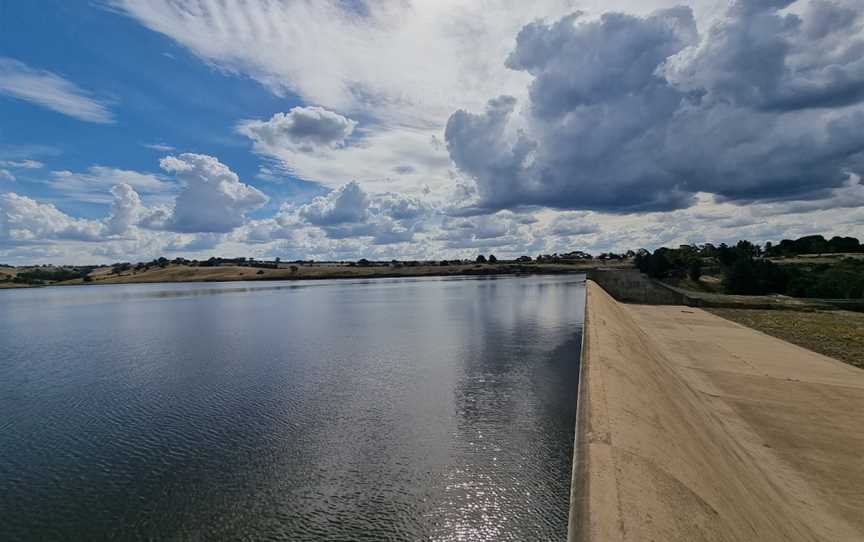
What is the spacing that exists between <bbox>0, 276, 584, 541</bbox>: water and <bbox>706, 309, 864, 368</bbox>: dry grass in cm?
1548

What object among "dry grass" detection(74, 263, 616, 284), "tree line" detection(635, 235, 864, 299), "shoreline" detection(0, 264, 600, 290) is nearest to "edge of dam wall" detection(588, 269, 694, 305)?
"tree line" detection(635, 235, 864, 299)

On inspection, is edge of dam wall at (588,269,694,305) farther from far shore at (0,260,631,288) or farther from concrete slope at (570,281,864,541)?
far shore at (0,260,631,288)

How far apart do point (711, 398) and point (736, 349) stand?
1340cm

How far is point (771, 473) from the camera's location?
12633 mm

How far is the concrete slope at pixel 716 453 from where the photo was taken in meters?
6.51

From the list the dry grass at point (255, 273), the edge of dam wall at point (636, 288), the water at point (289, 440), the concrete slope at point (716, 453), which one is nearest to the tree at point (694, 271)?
the edge of dam wall at point (636, 288)

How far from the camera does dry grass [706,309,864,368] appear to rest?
29547 millimetres

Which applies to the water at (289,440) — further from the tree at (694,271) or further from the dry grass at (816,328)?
the tree at (694,271)

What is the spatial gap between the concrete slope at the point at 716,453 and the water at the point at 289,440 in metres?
2.97

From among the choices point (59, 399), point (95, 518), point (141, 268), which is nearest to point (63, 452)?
point (95, 518)

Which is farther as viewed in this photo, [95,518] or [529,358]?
[529,358]

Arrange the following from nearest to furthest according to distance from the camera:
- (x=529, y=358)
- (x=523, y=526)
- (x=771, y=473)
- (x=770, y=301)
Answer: (x=523, y=526) < (x=771, y=473) < (x=529, y=358) < (x=770, y=301)

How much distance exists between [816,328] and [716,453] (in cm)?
3510

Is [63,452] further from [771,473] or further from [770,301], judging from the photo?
[770,301]
